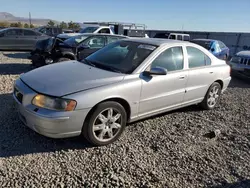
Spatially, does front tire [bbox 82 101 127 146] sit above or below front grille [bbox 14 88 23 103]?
below

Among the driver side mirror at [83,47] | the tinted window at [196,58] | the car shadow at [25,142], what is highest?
the tinted window at [196,58]

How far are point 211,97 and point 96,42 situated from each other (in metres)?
4.66

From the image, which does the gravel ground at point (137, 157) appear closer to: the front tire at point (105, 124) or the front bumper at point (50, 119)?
the front tire at point (105, 124)

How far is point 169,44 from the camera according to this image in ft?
13.0

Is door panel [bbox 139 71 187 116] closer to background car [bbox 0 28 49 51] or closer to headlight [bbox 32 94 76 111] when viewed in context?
headlight [bbox 32 94 76 111]

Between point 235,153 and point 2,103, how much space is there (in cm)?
439

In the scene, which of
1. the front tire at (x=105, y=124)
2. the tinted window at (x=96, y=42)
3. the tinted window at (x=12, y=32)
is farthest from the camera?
the tinted window at (x=12, y=32)

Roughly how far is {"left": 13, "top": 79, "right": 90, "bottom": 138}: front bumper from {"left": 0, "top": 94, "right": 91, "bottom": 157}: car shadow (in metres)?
0.31

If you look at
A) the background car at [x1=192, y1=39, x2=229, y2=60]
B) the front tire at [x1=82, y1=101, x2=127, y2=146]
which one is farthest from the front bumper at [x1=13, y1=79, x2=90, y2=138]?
the background car at [x1=192, y1=39, x2=229, y2=60]

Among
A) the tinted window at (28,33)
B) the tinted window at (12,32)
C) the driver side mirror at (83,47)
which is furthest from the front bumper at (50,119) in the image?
the tinted window at (28,33)

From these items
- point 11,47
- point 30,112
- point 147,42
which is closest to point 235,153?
point 147,42

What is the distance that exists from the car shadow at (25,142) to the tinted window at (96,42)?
15.3 feet

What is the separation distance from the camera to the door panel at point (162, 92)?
3514mm

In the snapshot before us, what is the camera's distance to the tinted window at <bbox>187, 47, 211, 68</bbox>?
4250 mm
